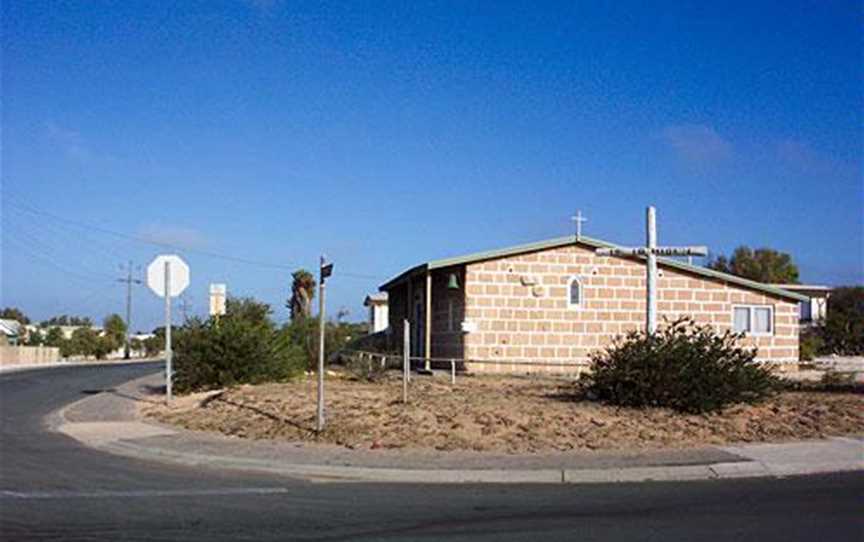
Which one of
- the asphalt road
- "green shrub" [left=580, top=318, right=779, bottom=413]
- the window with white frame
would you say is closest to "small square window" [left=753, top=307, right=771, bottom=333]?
the window with white frame

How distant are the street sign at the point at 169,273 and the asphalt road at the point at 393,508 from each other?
367 inches

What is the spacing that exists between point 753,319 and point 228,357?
1673 cm

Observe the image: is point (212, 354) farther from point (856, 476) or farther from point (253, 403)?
point (856, 476)

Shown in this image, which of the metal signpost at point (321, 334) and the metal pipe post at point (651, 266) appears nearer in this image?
the metal signpost at point (321, 334)

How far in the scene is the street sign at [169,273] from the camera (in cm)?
2330

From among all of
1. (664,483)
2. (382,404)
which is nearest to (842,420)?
(664,483)

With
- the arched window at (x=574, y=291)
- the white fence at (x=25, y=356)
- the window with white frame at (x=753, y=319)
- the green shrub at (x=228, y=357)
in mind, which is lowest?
the white fence at (x=25, y=356)

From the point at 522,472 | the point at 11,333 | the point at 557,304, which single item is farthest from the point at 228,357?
the point at 11,333

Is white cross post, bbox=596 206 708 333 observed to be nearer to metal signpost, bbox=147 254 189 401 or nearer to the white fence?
metal signpost, bbox=147 254 189 401

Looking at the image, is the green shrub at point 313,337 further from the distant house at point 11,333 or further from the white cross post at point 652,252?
the distant house at point 11,333

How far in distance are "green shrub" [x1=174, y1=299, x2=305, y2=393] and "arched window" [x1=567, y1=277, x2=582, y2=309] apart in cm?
873

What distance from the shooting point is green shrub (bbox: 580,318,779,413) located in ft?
56.4

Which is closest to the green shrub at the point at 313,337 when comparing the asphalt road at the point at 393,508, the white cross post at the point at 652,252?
the white cross post at the point at 652,252

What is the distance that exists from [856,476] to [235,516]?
8120mm
